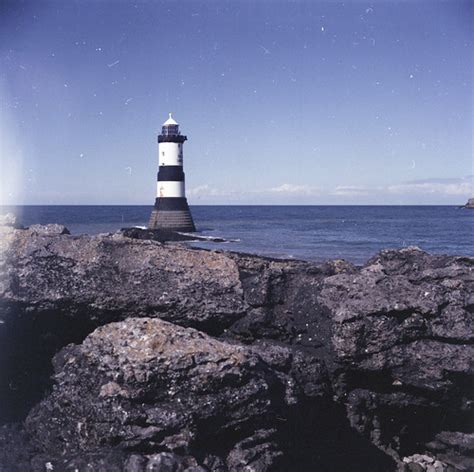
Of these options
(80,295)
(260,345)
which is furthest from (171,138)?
(260,345)

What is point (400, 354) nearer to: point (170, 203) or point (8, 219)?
point (8, 219)

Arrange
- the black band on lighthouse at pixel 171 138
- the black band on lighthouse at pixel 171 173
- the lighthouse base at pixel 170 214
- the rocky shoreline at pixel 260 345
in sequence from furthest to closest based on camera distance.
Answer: the lighthouse base at pixel 170 214 → the black band on lighthouse at pixel 171 173 → the black band on lighthouse at pixel 171 138 → the rocky shoreline at pixel 260 345

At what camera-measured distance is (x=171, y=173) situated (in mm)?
39406

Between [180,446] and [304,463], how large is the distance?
65.2 inches

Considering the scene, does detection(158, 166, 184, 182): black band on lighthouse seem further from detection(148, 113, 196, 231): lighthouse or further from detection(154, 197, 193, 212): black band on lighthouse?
detection(154, 197, 193, 212): black band on lighthouse

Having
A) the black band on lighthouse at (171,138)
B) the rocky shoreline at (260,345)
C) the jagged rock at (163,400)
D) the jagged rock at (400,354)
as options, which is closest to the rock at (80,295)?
the rocky shoreline at (260,345)

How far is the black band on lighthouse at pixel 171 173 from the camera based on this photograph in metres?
39.2

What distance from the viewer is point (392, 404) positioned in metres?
6.75

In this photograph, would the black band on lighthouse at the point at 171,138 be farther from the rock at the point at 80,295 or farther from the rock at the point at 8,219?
the rock at the point at 80,295

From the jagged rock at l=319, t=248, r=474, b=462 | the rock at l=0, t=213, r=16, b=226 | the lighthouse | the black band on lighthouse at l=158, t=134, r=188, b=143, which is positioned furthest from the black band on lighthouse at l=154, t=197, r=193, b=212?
the jagged rock at l=319, t=248, r=474, b=462

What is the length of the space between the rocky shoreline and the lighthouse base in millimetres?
33157

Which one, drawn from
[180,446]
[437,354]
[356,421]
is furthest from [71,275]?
[437,354]

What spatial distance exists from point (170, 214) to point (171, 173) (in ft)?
9.44

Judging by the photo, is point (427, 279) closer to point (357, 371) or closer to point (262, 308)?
point (357, 371)
